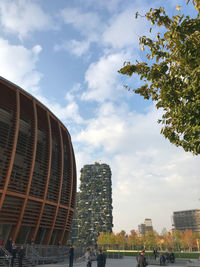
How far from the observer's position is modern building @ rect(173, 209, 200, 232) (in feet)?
350

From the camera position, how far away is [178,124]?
25.3 feet

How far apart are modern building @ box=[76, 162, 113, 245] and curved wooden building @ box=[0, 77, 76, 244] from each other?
51.3 meters

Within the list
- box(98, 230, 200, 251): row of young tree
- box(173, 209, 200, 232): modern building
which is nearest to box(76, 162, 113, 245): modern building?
box(98, 230, 200, 251): row of young tree

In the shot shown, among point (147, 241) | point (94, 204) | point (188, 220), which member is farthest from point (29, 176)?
point (188, 220)

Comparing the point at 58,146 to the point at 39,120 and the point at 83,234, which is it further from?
the point at 83,234

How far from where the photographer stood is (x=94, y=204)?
7988cm

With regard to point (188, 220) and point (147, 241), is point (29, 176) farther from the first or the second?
point (188, 220)

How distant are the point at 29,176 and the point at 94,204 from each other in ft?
214

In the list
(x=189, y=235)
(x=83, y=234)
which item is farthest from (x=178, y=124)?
(x=189, y=235)

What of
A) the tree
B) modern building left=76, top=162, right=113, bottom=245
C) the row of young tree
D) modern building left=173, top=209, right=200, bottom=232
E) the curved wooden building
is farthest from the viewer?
modern building left=173, top=209, right=200, bottom=232

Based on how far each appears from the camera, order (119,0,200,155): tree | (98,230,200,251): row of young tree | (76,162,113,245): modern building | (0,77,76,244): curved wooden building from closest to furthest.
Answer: (119,0,200,155): tree < (0,77,76,244): curved wooden building < (98,230,200,251): row of young tree < (76,162,113,245): modern building

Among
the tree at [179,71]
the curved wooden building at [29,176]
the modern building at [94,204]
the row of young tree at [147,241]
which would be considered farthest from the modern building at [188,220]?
the tree at [179,71]

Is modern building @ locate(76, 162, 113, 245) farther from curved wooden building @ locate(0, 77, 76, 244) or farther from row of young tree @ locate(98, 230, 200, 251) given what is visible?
curved wooden building @ locate(0, 77, 76, 244)

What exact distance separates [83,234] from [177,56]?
7623 cm
